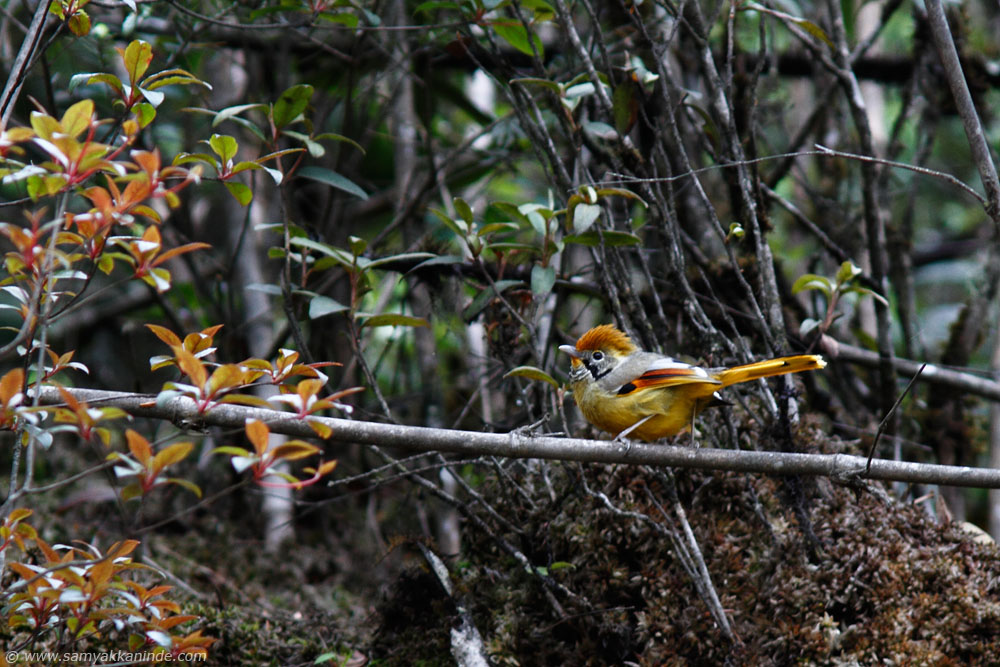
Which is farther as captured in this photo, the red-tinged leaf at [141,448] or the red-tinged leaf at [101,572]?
the red-tinged leaf at [101,572]

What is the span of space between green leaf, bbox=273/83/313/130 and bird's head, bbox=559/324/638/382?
1331mm

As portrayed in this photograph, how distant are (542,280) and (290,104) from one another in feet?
3.55

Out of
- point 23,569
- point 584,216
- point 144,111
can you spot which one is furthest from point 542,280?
point 23,569

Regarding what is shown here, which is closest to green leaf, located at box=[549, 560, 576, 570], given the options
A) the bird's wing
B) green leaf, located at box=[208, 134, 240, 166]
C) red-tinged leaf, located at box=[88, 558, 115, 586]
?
the bird's wing

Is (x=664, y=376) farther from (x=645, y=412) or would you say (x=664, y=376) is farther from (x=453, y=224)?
(x=453, y=224)

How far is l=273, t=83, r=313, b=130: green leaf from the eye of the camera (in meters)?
2.82

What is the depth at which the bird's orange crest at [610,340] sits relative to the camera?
10.3ft

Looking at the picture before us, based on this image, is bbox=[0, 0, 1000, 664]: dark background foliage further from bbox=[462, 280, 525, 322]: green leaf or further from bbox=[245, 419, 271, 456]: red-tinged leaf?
bbox=[245, 419, 271, 456]: red-tinged leaf

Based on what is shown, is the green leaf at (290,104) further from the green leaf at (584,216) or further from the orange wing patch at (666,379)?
the orange wing patch at (666,379)

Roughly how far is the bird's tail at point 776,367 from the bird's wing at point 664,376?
0.11 metres

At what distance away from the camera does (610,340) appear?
315 centimetres

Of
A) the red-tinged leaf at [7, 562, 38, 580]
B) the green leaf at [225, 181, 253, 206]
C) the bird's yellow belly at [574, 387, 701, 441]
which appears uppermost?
the green leaf at [225, 181, 253, 206]

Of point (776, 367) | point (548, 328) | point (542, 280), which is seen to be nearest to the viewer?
point (776, 367)

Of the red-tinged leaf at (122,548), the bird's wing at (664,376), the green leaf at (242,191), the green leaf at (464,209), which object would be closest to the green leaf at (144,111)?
the green leaf at (242,191)
